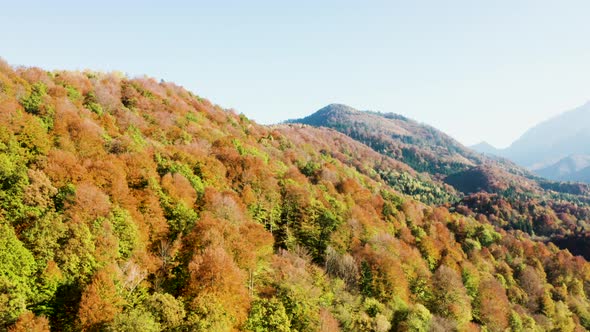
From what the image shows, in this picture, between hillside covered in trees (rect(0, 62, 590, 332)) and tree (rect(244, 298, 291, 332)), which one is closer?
hillside covered in trees (rect(0, 62, 590, 332))

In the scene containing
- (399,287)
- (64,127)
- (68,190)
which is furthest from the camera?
(399,287)

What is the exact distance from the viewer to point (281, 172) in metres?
112

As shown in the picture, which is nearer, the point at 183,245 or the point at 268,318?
the point at 268,318

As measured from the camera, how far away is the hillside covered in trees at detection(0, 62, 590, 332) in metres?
41.8

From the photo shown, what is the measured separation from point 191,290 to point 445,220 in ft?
444

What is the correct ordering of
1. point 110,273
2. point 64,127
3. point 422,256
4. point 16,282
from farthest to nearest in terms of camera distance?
point 422,256
point 64,127
point 110,273
point 16,282

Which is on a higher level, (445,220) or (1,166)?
(1,166)

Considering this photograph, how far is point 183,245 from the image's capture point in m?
56.7

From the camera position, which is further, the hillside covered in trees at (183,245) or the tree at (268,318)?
the tree at (268,318)

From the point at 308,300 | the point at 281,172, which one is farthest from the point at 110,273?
the point at 281,172

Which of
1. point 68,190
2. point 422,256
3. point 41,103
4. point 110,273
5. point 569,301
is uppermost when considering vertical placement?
point 41,103

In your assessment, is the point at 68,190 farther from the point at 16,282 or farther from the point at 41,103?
the point at 41,103

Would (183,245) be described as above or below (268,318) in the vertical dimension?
above

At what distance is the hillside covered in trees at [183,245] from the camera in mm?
41750
